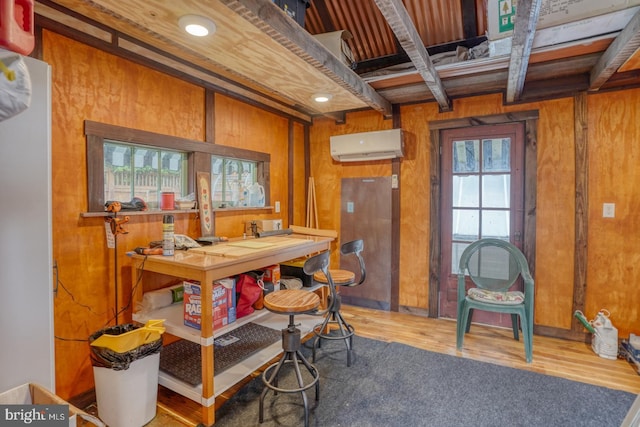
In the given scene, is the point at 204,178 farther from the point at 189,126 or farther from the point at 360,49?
the point at 360,49

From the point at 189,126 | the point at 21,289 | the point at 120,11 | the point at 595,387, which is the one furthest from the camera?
the point at 189,126

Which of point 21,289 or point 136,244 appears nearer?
point 21,289

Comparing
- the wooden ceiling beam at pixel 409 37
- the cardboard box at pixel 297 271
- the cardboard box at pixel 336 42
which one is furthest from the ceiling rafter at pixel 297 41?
the cardboard box at pixel 297 271

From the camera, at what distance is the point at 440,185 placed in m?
3.49

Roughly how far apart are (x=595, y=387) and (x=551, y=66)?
242 centimetres

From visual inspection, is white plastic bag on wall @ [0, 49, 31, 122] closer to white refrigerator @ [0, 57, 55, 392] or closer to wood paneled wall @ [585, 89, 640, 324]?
white refrigerator @ [0, 57, 55, 392]

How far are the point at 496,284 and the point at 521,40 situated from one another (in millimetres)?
2018

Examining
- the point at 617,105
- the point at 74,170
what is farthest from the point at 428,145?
the point at 74,170

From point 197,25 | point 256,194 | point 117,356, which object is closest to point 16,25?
point 197,25

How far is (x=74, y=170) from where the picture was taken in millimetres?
1931

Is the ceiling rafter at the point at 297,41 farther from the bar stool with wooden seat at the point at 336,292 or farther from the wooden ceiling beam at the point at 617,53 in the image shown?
the wooden ceiling beam at the point at 617,53

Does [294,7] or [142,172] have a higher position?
[294,7]

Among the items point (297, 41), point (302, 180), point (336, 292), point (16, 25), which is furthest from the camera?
point (302, 180)

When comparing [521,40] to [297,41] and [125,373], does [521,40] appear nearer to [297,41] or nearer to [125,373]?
[297,41]
